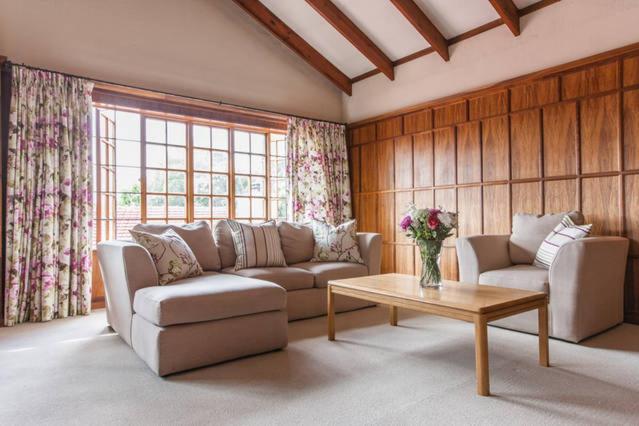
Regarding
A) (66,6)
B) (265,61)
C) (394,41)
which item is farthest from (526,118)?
(66,6)

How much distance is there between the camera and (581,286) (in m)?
2.71

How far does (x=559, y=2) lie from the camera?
3707 mm

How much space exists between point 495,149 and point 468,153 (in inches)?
11.8

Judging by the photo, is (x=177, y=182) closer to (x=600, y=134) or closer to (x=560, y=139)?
(x=560, y=139)

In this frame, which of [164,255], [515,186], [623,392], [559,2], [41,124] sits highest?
[559,2]

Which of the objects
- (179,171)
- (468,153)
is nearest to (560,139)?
(468,153)

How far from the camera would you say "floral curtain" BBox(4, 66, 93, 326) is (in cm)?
348

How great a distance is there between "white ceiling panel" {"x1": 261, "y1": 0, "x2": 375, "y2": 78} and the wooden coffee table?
3.36 meters

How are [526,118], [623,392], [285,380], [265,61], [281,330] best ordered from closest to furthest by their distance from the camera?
[623,392] → [285,380] → [281,330] → [526,118] → [265,61]

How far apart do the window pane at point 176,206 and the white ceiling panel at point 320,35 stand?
2.48m

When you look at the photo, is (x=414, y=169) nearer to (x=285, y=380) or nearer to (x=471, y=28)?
(x=471, y=28)

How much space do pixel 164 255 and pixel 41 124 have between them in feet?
6.13

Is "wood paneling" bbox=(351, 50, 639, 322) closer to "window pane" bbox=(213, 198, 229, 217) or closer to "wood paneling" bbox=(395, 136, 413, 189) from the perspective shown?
"wood paneling" bbox=(395, 136, 413, 189)

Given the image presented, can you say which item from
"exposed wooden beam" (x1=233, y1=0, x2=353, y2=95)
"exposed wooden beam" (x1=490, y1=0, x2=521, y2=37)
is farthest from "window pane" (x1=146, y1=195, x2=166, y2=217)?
"exposed wooden beam" (x1=490, y1=0, x2=521, y2=37)
